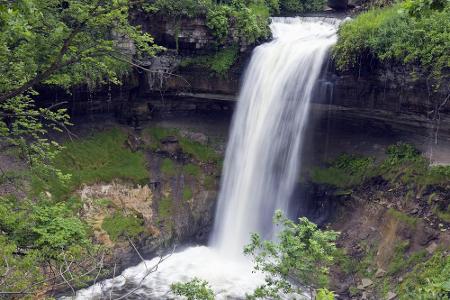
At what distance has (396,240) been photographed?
50.9ft

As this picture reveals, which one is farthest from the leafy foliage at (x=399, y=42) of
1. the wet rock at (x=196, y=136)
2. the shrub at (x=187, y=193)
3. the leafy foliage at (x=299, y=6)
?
the leafy foliage at (x=299, y=6)

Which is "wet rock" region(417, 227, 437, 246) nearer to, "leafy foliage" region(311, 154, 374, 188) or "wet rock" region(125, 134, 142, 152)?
"leafy foliage" region(311, 154, 374, 188)

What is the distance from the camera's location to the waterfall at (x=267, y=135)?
17969 millimetres

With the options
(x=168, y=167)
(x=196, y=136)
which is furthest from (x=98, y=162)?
(x=196, y=136)

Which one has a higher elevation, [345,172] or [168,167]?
[345,172]

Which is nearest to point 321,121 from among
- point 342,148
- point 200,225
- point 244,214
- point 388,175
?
point 342,148

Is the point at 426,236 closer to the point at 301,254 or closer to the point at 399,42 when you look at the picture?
the point at 301,254

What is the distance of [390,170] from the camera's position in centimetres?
1748

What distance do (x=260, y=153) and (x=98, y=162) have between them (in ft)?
21.4

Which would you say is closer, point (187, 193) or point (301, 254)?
point (301, 254)

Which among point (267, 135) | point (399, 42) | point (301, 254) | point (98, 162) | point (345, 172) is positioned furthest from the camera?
point (98, 162)

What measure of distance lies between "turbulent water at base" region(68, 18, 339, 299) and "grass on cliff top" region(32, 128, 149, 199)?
12.2 feet

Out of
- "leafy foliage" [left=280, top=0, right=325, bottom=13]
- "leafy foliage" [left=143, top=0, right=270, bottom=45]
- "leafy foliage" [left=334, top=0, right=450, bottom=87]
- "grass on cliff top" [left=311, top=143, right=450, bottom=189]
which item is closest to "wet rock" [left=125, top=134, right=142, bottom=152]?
"leafy foliage" [left=143, top=0, right=270, bottom=45]

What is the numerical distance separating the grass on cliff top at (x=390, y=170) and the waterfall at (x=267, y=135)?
160 cm
